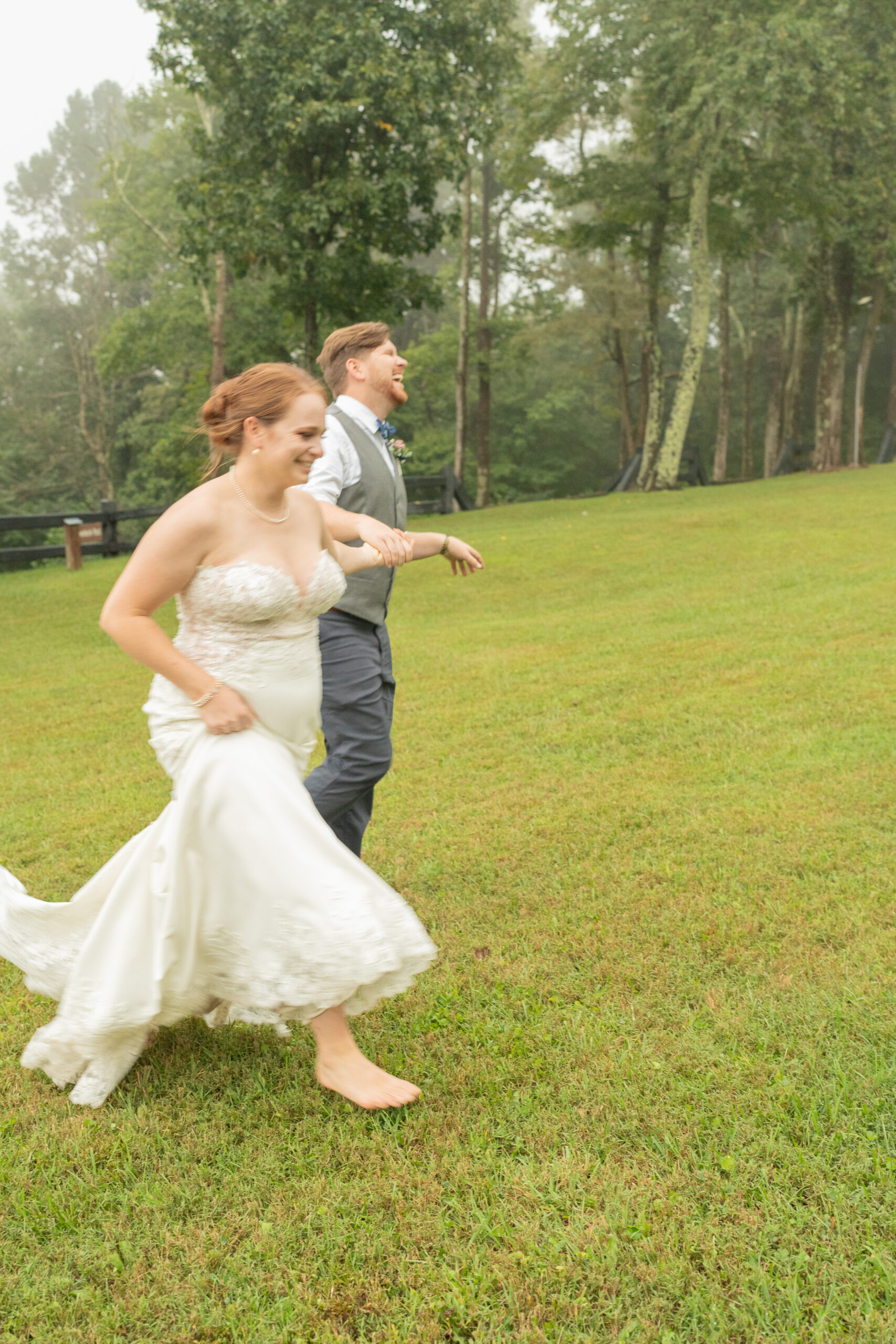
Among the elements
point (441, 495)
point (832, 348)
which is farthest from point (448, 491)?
point (832, 348)

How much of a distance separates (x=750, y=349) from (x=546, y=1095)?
41.7 m

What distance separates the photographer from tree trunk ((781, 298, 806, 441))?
3803cm

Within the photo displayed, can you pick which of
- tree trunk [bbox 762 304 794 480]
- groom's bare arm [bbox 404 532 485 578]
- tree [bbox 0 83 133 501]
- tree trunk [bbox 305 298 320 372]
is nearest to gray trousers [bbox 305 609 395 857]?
groom's bare arm [bbox 404 532 485 578]

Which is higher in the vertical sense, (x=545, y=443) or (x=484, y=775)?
(x=545, y=443)

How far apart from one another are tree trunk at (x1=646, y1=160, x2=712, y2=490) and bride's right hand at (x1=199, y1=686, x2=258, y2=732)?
22672 mm

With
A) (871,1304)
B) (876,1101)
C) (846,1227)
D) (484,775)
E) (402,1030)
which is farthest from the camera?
(484,775)

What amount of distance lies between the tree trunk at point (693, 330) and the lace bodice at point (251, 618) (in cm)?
2240

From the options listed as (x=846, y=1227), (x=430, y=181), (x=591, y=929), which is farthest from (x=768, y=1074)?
(x=430, y=181)

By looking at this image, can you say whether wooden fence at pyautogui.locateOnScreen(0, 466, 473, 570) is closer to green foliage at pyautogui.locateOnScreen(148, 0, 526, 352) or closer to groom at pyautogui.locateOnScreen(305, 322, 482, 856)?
green foliage at pyautogui.locateOnScreen(148, 0, 526, 352)

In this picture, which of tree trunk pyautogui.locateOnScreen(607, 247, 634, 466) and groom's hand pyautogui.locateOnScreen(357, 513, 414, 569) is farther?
tree trunk pyautogui.locateOnScreen(607, 247, 634, 466)

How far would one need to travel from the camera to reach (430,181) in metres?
20.0

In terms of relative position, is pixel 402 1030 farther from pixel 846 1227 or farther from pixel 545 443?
pixel 545 443

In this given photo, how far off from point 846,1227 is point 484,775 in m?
3.90

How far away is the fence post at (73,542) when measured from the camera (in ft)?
61.3
